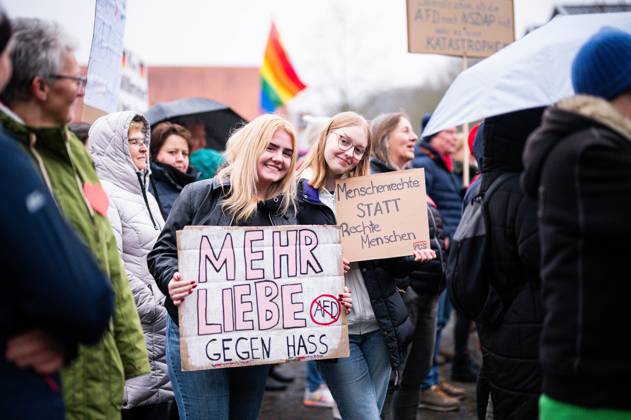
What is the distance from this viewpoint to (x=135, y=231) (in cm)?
344

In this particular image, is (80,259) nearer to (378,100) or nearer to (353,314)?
(353,314)

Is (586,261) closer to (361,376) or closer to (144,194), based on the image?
(361,376)

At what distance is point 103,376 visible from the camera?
215 cm

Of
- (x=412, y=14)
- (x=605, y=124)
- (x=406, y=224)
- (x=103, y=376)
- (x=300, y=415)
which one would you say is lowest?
(x=300, y=415)

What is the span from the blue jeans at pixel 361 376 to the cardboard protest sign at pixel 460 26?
11.9ft

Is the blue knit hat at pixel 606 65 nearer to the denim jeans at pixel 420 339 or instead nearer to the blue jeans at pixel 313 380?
the denim jeans at pixel 420 339

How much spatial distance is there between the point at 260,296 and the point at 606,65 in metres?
1.69

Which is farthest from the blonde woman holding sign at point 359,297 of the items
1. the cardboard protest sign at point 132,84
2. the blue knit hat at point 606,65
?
the cardboard protest sign at point 132,84

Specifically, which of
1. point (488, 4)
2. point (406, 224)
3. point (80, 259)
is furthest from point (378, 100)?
point (80, 259)

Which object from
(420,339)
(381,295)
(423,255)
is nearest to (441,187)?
(420,339)

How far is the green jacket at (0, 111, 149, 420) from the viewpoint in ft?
6.64

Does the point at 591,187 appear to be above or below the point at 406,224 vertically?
above

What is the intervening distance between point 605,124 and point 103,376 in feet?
5.63

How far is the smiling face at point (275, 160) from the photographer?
3168 mm
